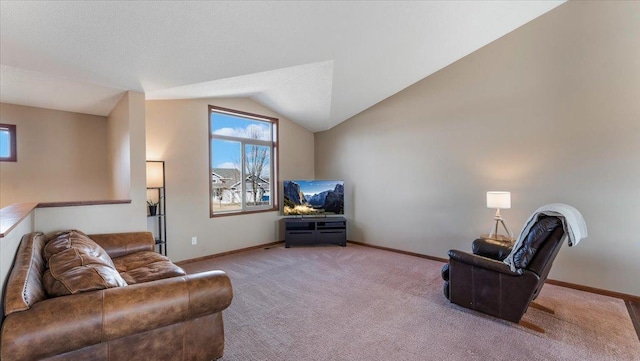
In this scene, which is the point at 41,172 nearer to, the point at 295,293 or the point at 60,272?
the point at 60,272

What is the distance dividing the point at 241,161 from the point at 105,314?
156 inches

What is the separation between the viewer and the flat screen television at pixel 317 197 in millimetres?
5410

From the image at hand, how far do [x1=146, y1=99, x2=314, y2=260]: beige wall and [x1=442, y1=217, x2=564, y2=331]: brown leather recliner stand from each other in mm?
3569

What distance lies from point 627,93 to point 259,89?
4513 millimetres

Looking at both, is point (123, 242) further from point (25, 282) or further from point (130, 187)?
point (25, 282)

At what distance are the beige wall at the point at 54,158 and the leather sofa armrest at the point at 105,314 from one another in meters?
3.89

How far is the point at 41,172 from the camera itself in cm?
408

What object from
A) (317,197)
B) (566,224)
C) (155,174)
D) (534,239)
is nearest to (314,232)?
(317,197)

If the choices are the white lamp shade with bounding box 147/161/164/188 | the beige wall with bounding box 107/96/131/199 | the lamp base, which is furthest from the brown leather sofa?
the lamp base

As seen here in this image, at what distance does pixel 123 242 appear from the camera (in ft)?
9.78

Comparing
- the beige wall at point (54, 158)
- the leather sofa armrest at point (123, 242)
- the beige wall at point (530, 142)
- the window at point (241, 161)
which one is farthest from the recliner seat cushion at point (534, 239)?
the beige wall at point (54, 158)

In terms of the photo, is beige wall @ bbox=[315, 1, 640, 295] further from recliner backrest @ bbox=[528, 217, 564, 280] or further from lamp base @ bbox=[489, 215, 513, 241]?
recliner backrest @ bbox=[528, 217, 564, 280]

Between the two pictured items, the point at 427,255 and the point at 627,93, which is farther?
the point at 427,255

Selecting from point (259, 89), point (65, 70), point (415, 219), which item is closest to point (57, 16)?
point (65, 70)
